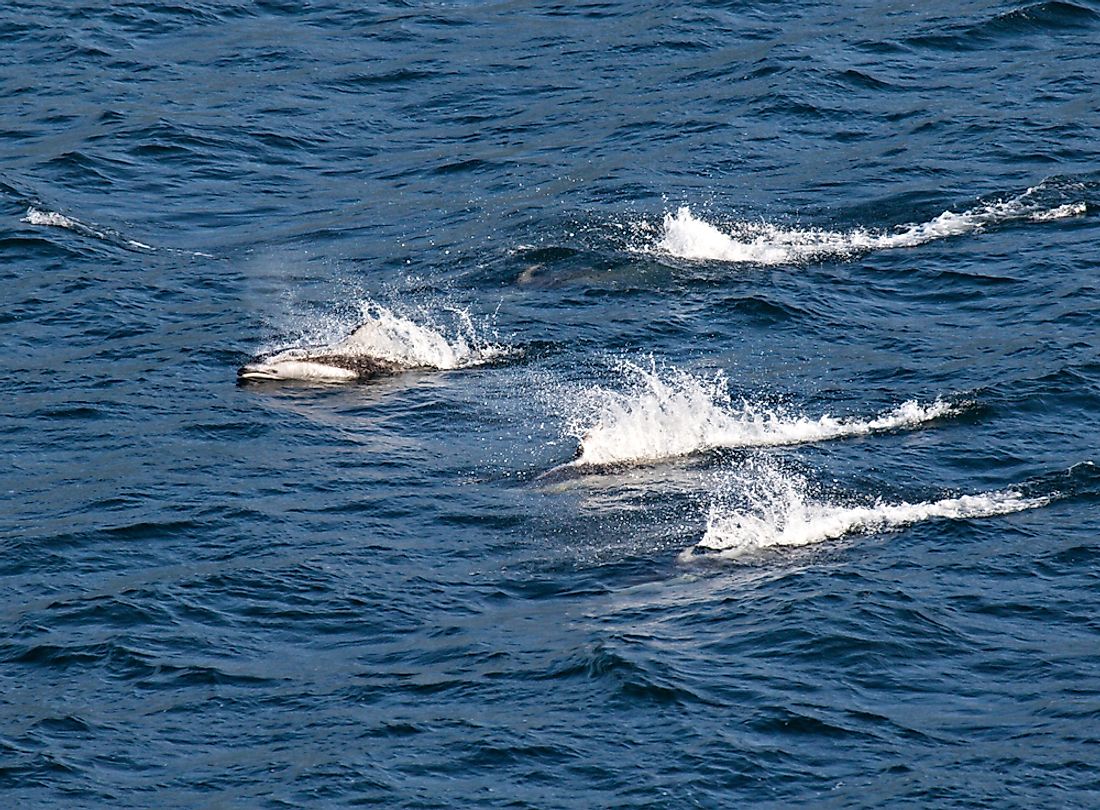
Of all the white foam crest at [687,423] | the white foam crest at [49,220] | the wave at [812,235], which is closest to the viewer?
the white foam crest at [687,423]

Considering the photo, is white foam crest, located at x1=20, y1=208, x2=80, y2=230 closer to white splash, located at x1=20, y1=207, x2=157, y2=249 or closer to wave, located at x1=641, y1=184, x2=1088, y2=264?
white splash, located at x1=20, y1=207, x2=157, y2=249

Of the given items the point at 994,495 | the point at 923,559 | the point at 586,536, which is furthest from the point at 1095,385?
the point at 586,536

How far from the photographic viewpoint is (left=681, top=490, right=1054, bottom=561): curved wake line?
24344 millimetres

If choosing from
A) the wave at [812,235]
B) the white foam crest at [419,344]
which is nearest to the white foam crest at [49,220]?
the white foam crest at [419,344]

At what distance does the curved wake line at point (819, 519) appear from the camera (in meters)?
24.3

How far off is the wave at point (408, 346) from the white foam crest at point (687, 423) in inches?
109

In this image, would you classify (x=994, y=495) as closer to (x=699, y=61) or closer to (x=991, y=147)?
(x=991, y=147)

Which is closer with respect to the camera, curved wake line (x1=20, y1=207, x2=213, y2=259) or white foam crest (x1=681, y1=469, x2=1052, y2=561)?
white foam crest (x1=681, y1=469, x2=1052, y2=561)

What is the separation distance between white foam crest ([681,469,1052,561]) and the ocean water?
0.24 feet

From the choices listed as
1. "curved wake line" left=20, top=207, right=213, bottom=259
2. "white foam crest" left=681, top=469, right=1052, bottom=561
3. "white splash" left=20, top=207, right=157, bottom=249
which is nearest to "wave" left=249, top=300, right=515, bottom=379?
"curved wake line" left=20, top=207, right=213, bottom=259

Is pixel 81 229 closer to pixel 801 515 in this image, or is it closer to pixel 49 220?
pixel 49 220

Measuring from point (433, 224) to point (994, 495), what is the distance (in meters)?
15.5

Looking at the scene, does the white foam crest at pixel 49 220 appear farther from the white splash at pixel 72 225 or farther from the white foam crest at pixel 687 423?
the white foam crest at pixel 687 423

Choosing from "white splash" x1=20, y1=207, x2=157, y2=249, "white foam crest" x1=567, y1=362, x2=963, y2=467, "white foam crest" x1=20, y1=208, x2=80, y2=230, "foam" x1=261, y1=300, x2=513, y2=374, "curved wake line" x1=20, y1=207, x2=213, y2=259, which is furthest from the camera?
"white foam crest" x1=20, y1=208, x2=80, y2=230
